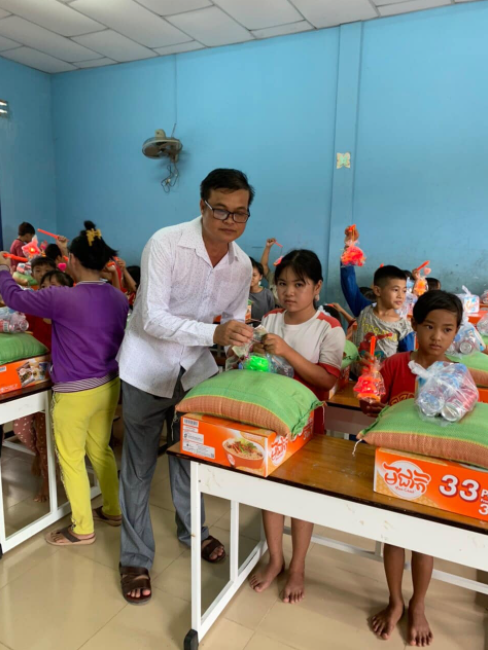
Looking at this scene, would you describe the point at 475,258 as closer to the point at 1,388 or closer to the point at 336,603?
the point at 336,603

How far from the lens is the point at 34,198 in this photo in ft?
21.1

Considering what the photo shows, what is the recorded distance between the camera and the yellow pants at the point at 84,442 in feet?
6.95

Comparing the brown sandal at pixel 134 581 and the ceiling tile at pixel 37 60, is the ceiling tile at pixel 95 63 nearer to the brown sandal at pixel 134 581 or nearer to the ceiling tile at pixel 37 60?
the ceiling tile at pixel 37 60

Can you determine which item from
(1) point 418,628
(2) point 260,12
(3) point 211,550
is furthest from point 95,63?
(1) point 418,628

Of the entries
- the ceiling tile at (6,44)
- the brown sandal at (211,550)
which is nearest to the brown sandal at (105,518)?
the brown sandal at (211,550)

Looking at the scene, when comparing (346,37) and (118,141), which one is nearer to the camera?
(346,37)

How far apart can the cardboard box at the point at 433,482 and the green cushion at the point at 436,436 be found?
0.02 meters

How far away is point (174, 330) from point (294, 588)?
119 cm

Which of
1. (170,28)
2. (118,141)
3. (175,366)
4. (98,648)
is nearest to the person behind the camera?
(98,648)

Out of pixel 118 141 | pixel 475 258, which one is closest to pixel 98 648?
pixel 475 258

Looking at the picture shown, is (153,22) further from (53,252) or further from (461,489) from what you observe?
(461,489)

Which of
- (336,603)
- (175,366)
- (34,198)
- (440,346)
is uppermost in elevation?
(34,198)

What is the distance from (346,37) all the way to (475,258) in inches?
102

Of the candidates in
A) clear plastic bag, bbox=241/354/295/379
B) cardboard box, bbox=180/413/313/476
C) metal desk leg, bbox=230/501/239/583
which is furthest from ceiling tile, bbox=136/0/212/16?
metal desk leg, bbox=230/501/239/583
